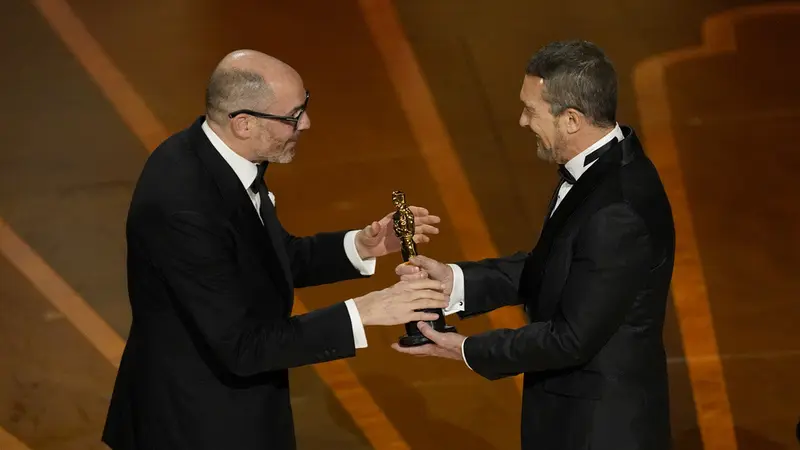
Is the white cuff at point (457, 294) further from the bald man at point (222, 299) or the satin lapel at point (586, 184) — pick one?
the satin lapel at point (586, 184)

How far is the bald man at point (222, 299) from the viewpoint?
2574 mm

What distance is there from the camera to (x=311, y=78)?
5.89 m

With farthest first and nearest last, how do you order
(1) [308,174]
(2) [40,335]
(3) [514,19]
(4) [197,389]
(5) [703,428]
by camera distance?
(3) [514,19] → (1) [308,174] → (2) [40,335] → (5) [703,428] → (4) [197,389]

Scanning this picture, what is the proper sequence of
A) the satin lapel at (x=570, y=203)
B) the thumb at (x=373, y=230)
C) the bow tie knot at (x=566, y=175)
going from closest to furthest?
the satin lapel at (x=570, y=203) → the bow tie knot at (x=566, y=175) → the thumb at (x=373, y=230)

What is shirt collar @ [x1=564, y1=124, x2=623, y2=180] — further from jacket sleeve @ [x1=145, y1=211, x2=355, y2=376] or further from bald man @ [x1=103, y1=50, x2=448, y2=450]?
jacket sleeve @ [x1=145, y1=211, x2=355, y2=376]

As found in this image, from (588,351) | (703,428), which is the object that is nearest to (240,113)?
(588,351)

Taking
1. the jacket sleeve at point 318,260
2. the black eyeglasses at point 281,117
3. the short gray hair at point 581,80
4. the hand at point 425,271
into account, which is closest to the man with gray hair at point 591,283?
the short gray hair at point 581,80

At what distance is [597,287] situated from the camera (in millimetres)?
2432

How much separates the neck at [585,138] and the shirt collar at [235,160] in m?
0.90

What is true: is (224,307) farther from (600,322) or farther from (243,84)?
(600,322)

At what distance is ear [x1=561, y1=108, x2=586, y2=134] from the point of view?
2.56 m

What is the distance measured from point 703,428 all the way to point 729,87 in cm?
240

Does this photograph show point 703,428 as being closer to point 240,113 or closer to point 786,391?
point 786,391

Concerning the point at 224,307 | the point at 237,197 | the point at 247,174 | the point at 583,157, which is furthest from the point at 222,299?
the point at 583,157
